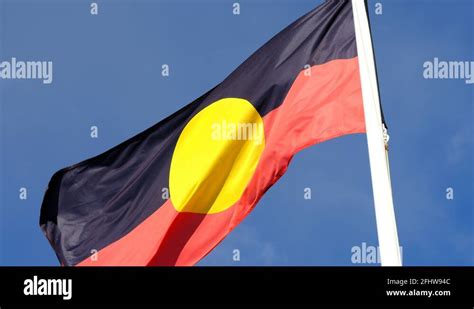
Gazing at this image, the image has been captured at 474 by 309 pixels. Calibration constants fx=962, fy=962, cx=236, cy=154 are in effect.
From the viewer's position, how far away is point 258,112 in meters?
13.7

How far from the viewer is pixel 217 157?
13.6 meters

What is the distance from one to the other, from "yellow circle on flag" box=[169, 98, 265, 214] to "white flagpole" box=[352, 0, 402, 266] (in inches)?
78.3

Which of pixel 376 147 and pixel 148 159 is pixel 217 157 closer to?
pixel 148 159

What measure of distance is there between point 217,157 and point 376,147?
284 centimetres

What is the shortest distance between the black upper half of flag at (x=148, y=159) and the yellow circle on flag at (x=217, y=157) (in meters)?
0.17

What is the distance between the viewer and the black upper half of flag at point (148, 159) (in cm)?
1356
